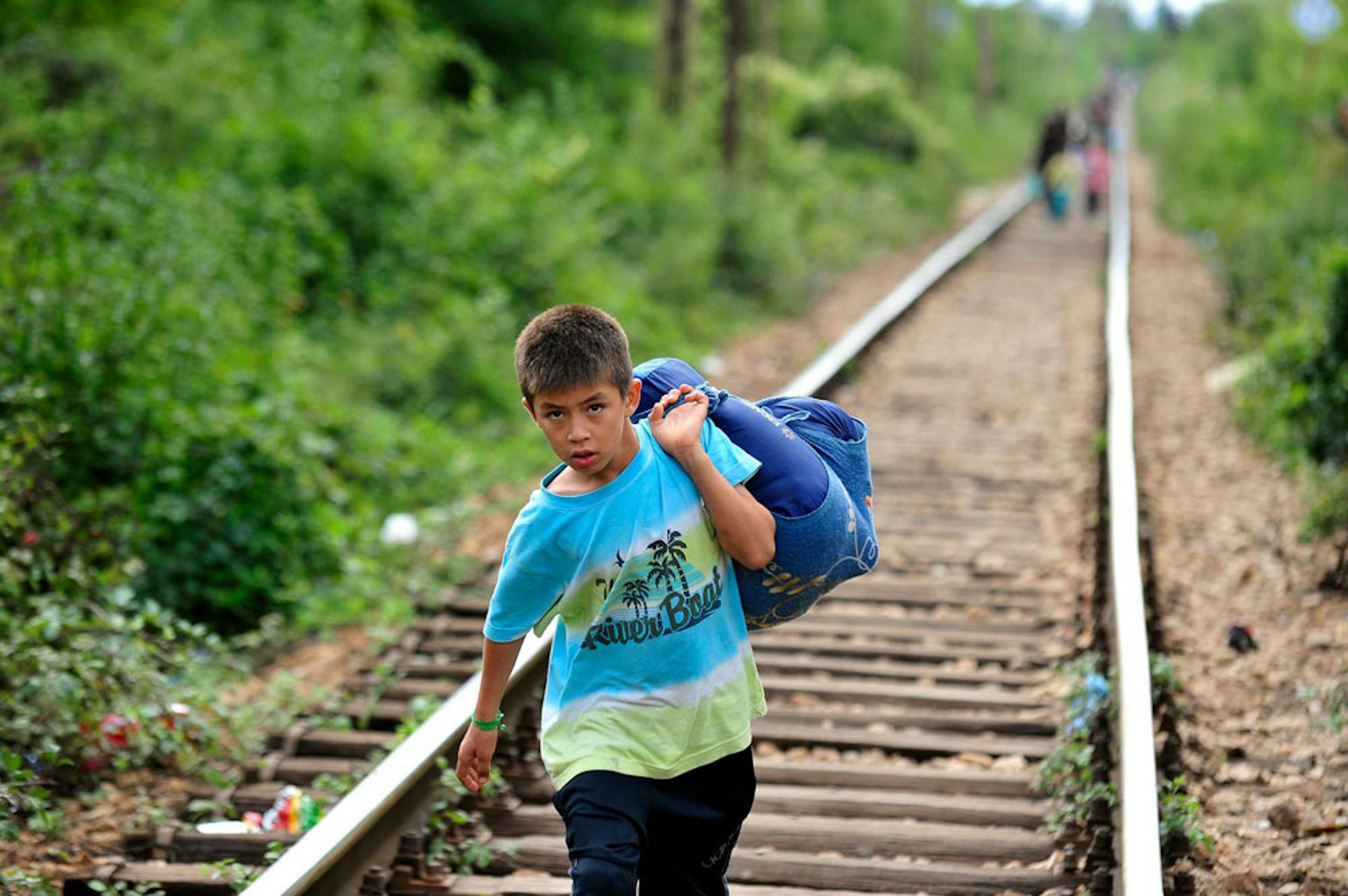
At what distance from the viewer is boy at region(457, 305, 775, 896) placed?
9.02 feet

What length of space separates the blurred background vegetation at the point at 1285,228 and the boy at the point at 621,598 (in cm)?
429

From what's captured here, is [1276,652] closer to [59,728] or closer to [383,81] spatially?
[59,728]

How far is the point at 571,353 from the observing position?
270 cm

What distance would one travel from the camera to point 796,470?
2926mm

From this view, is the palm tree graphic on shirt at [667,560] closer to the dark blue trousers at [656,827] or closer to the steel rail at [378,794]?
the dark blue trousers at [656,827]

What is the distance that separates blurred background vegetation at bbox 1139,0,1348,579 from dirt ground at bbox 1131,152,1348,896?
0.24 meters

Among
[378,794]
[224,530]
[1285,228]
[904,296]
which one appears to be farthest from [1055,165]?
[378,794]

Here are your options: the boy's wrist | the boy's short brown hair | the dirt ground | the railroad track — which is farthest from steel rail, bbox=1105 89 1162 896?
the boy's short brown hair

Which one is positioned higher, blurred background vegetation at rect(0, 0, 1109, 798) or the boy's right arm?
blurred background vegetation at rect(0, 0, 1109, 798)

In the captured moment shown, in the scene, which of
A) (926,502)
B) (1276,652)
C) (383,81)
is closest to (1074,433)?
(926,502)

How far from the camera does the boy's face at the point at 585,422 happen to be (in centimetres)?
270

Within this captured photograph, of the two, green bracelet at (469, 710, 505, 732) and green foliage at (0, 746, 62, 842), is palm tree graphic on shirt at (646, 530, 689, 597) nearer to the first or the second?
green bracelet at (469, 710, 505, 732)

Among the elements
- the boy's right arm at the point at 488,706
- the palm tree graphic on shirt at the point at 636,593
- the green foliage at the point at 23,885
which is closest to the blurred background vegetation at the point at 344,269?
the green foliage at the point at 23,885

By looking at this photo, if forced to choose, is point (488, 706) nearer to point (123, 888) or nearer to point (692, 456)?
point (692, 456)
